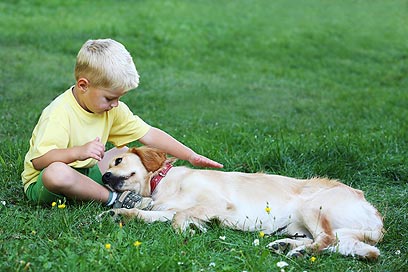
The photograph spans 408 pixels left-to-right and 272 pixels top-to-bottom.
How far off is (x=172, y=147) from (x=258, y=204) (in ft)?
3.01

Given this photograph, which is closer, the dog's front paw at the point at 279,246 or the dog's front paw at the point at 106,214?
the dog's front paw at the point at 279,246

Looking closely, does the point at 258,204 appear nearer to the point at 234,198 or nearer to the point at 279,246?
the point at 234,198

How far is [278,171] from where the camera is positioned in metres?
5.88

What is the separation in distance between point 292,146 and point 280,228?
163 cm

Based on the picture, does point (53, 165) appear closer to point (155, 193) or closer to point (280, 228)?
point (155, 193)

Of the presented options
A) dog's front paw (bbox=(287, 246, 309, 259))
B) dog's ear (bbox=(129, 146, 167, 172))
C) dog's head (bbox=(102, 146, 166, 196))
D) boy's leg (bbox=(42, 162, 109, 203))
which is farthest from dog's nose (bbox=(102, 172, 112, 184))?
dog's front paw (bbox=(287, 246, 309, 259))

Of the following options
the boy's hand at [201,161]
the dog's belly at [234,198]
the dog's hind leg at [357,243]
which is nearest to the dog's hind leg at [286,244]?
the dog's hind leg at [357,243]

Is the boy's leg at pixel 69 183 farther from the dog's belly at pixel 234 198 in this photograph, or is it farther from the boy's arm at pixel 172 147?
the boy's arm at pixel 172 147

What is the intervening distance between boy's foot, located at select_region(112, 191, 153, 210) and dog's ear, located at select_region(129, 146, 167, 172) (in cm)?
26

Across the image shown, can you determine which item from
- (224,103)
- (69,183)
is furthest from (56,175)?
(224,103)

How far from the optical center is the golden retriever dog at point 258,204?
4.30 m

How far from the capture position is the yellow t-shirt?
4605mm

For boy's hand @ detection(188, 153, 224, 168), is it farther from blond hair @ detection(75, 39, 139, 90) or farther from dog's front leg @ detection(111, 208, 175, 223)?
blond hair @ detection(75, 39, 139, 90)

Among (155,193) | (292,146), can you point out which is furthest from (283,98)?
(155,193)
